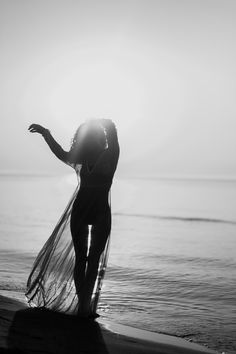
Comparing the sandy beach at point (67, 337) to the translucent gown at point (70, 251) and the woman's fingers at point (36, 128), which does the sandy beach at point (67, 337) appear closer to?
the translucent gown at point (70, 251)

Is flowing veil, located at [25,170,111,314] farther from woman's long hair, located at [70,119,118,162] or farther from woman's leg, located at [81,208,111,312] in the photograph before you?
woman's long hair, located at [70,119,118,162]

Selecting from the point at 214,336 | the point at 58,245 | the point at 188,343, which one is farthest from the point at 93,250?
the point at 214,336

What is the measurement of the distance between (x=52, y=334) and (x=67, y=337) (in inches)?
5.5

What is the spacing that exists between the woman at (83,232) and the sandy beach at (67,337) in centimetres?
26

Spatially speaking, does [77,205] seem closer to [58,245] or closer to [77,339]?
[58,245]

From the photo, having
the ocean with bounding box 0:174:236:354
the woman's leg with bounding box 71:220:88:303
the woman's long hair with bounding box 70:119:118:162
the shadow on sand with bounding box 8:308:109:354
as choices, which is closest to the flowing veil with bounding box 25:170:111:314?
the woman's leg with bounding box 71:220:88:303

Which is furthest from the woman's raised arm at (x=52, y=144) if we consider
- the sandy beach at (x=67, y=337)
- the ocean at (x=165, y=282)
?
the ocean at (x=165, y=282)

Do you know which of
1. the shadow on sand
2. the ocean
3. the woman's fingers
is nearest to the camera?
the shadow on sand

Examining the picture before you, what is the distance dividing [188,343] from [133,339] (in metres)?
0.86

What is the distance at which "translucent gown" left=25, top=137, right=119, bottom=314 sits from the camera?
499cm

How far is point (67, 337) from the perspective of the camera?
12.8 feet

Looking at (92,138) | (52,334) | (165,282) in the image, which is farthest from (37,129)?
(165,282)

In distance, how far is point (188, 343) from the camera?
16.0 ft

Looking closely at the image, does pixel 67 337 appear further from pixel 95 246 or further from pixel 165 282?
pixel 165 282
